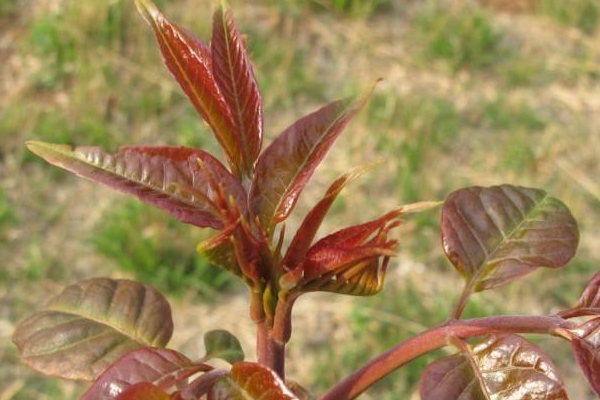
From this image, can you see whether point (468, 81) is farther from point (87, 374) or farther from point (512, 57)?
point (87, 374)

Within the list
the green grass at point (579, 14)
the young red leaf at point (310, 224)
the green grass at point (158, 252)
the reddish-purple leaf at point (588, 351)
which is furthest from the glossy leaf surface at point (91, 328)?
the green grass at point (579, 14)

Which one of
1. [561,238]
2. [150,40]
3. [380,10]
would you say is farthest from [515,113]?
[561,238]

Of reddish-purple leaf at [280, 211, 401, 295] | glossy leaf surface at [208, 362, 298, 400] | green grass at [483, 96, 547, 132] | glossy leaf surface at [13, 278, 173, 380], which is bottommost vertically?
green grass at [483, 96, 547, 132]

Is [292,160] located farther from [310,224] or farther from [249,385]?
[249,385]

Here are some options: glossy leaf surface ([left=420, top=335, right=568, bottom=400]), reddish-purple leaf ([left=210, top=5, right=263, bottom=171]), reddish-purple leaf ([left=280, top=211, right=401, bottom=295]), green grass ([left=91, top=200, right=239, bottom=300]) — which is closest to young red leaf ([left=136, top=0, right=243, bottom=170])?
reddish-purple leaf ([left=210, top=5, right=263, bottom=171])

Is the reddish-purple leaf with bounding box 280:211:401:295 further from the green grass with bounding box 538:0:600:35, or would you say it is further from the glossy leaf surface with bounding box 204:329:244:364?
the green grass with bounding box 538:0:600:35
